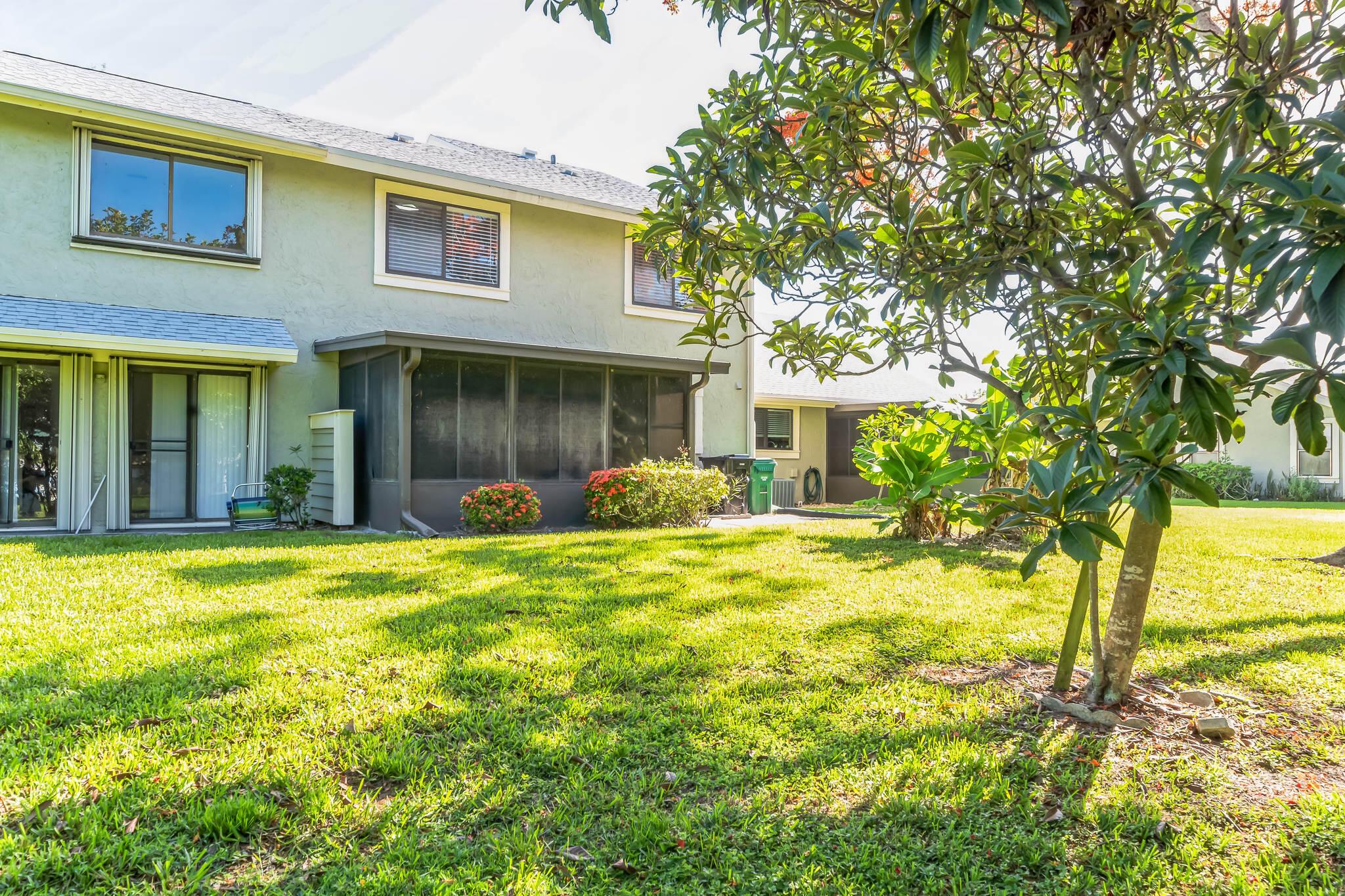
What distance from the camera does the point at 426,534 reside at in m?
10.1

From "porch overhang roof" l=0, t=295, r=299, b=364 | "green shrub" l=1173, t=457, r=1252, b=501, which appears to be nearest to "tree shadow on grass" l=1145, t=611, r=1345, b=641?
"porch overhang roof" l=0, t=295, r=299, b=364

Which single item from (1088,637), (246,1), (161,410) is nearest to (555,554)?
(1088,637)

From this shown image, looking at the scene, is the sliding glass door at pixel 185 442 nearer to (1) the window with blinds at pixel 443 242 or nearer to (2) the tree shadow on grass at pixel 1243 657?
(1) the window with blinds at pixel 443 242

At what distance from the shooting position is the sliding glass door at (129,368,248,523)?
35.8 ft

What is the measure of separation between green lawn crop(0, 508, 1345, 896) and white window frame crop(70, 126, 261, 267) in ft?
20.8

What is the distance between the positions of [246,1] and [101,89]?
93.1 inches

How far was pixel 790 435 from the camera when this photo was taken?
19.3 metres

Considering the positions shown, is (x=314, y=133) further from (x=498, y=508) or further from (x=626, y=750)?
(x=626, y=750)

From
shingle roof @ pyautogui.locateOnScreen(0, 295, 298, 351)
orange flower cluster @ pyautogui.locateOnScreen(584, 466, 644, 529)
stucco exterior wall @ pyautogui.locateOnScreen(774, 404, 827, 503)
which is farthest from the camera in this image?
stucco exterior wall @ pyautogui.locateOnScreen(774, 404, 827, 503)

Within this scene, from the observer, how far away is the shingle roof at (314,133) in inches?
408

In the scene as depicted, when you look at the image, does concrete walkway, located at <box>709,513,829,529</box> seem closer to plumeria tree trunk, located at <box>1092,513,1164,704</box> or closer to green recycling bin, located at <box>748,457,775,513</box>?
green recycling bin, located at <box>748,457,775,513</box>

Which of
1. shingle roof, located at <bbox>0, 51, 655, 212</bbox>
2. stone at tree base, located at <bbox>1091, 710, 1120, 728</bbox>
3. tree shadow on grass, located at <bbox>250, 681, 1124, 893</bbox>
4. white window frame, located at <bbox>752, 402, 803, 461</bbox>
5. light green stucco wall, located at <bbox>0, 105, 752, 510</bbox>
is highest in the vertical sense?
shingle roof, located at <bbox>0, 51, 655, 212</bbox>

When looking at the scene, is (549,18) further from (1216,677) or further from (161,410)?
(161,410)

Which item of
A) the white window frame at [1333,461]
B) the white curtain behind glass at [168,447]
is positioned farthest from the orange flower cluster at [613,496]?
the white window frame at [1333,461]
